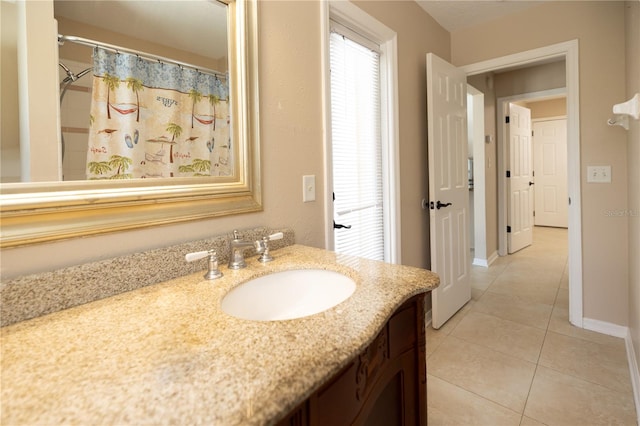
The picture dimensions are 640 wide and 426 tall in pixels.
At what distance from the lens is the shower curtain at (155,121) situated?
0.85 metres

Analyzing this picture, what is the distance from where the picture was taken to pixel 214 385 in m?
0.43

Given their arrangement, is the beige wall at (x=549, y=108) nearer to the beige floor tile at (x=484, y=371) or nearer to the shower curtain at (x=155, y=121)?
the beige floor tile at (x=484, y=371)

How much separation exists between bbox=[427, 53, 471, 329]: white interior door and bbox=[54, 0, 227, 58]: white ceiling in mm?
1546

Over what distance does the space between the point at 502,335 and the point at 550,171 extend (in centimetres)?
517

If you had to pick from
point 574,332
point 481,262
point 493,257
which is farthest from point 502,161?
point 574,332

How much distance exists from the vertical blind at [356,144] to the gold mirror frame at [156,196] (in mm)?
561

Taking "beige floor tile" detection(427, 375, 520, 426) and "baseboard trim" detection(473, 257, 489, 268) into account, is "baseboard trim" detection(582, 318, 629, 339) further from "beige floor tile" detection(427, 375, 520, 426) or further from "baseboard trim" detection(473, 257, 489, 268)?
"baseboard trim" detection(473, 257, 489, 268)

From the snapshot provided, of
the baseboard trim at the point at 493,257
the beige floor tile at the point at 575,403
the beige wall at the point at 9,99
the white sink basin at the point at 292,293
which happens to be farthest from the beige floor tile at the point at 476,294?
the beige wall at the point at 9,99

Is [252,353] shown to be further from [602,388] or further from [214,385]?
[602,388]

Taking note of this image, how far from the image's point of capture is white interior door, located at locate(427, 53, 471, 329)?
221 cm

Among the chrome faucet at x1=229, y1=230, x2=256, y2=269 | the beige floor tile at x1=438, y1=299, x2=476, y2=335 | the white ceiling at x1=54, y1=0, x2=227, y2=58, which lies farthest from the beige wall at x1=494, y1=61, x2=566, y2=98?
the chrome faucet at x1=229, y1=230, x2=256, y2=269

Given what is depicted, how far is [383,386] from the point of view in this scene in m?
0.78

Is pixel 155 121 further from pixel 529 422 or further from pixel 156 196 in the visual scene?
pixel 529 422

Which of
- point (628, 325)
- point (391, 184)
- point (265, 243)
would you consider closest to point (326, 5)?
point (391, 184)
